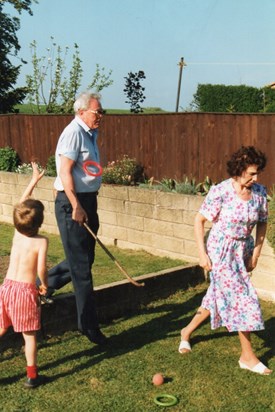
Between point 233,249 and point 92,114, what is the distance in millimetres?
1603

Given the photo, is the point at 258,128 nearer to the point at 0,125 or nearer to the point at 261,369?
the point at 261,369

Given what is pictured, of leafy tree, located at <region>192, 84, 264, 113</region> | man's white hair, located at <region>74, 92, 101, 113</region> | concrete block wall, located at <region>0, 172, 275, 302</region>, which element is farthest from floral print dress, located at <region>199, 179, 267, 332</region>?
leafy tree, located at <region>192, 84, 264, 113</region>

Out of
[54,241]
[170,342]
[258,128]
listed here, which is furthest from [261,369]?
[54,241]

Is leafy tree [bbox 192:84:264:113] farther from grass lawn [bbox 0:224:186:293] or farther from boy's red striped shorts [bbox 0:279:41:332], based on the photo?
boy's red striped shorts [bbox 0:279:41:332]

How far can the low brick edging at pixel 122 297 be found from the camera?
5.57 metres

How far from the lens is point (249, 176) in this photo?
4.71 meters

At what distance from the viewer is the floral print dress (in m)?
4.79

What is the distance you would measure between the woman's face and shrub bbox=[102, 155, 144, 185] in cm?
508

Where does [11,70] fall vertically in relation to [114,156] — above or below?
above

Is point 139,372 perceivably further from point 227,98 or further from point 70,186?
point 227,98

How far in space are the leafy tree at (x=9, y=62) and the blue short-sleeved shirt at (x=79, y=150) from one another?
21.5 m

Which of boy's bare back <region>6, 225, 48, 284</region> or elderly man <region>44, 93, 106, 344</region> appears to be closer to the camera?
boy's bare back <region>6, 225, 48, 284</region>

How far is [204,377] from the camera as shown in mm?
4676

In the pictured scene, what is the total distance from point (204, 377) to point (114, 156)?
21.3ft
